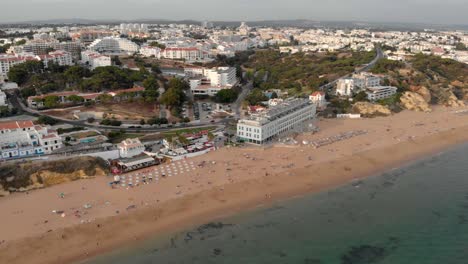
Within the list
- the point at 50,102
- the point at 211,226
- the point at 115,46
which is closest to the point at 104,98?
the point at 50,102

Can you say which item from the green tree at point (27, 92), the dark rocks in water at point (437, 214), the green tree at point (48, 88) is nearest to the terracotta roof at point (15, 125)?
the green tree at point (27, 92)

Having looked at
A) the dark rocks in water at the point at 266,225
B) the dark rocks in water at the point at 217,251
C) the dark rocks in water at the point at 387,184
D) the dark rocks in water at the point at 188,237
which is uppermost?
the dark rocks in water at the point at 387,184

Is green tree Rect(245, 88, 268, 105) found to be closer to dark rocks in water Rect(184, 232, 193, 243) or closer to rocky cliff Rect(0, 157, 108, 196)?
rocky cliff Rect(0, 157, 108, 196)

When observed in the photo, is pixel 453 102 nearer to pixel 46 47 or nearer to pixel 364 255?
pixel 364 255

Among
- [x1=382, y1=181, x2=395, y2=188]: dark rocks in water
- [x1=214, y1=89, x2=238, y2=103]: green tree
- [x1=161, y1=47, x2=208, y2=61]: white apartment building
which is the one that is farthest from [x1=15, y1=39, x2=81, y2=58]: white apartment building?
[x1=382, y1=181, x2=395, y2=188]: dark rocks in water

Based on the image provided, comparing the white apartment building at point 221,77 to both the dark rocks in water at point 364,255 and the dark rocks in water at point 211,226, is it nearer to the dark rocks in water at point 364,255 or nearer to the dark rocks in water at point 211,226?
the dark rocks in water at point 211,226

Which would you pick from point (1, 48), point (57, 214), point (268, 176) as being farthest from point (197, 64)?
point (57, 214)
